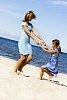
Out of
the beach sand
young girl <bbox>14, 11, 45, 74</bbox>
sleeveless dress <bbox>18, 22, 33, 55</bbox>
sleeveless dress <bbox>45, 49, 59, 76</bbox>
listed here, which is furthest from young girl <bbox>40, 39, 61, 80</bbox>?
the beach sand

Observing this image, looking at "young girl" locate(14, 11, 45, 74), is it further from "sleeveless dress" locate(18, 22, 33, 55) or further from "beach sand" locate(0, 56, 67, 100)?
"beach sand" locate(0, 56, 67, 100)

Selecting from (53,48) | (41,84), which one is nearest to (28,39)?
(53,48)

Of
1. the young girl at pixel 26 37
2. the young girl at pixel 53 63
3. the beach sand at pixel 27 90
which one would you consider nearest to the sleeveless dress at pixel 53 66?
the young girl at pixel 53 63

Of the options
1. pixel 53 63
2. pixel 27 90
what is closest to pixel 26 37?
pixel 53 63

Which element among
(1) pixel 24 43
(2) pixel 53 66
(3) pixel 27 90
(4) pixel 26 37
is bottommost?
(3) pixel 27 90

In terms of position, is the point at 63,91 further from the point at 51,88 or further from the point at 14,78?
the point at 14,78

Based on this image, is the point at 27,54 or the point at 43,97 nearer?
the point at 43,97

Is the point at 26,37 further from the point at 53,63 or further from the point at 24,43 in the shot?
the point at 53,63

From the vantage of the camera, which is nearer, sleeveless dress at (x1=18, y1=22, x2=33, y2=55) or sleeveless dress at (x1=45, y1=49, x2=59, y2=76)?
sleeveless dress at (x1=18, y1=22, x2=33, y2=55)

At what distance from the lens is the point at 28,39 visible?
10.8 metres

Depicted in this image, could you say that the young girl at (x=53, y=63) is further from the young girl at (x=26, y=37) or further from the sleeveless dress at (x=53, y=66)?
the young girl at (x=26, y=37)

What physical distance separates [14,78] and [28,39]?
1.50 meters

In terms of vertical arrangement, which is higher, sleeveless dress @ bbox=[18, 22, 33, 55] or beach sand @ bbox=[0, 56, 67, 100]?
sleeveless dress @ bbox=[18, 22, 33, 55]

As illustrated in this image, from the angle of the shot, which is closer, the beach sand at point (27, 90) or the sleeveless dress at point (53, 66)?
the beach sand at point (27, 90)
